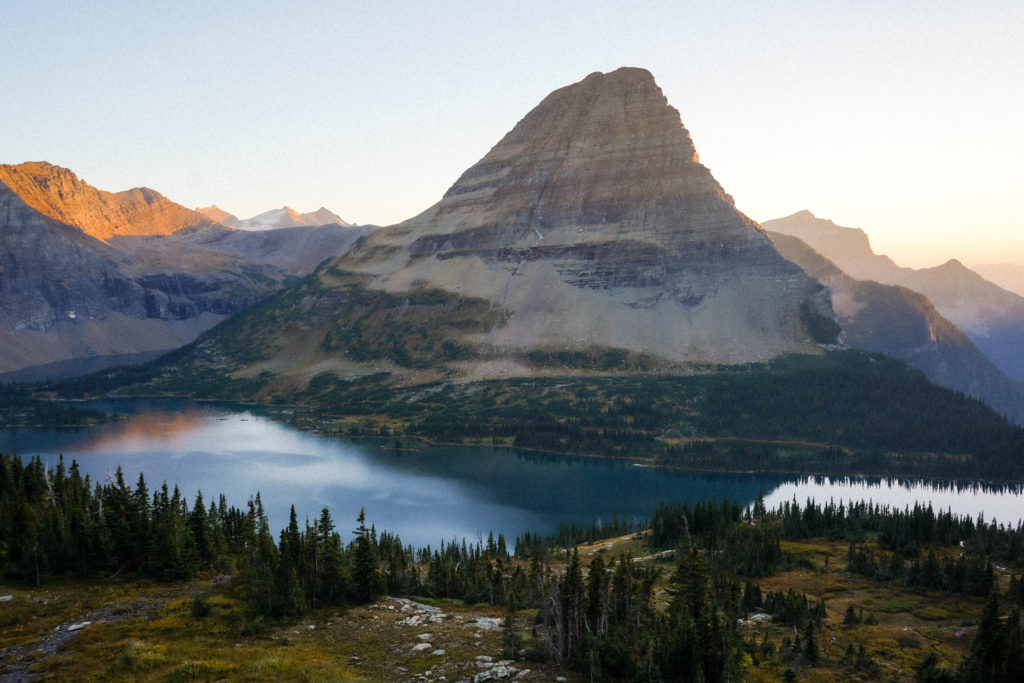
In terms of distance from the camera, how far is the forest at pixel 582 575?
4753cm

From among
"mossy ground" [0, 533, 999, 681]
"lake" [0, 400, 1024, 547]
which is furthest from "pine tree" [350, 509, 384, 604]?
"lake" [0, 400, 1024, 547]

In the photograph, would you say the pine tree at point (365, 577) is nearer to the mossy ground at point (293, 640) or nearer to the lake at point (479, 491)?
the mossy ground at point (293, 640)

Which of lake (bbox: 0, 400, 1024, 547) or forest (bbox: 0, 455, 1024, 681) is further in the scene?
lake (bbox: 0, 400, 1024, 547)

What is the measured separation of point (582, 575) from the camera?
6531 cm

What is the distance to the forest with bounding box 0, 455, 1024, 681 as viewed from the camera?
47.5 m

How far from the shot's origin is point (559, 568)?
99.3 metres

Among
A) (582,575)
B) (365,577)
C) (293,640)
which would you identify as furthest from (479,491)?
(293,640)

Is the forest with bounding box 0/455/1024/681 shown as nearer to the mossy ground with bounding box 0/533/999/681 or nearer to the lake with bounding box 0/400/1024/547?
the mossy ground with bounding box 0/533/999/681

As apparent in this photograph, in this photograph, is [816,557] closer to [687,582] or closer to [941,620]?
[941,620]

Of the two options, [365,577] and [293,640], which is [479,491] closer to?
[365,577]

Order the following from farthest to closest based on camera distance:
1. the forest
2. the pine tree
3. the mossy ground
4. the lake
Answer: the lake, the pine tree, the forest, the mossy ground

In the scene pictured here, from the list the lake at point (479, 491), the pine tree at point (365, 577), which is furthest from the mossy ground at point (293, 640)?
the lake at point (479, 491)

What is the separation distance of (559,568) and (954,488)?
5623 inches

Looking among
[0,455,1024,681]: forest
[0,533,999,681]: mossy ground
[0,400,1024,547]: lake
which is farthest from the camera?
[0,400,1024,547]: lake
